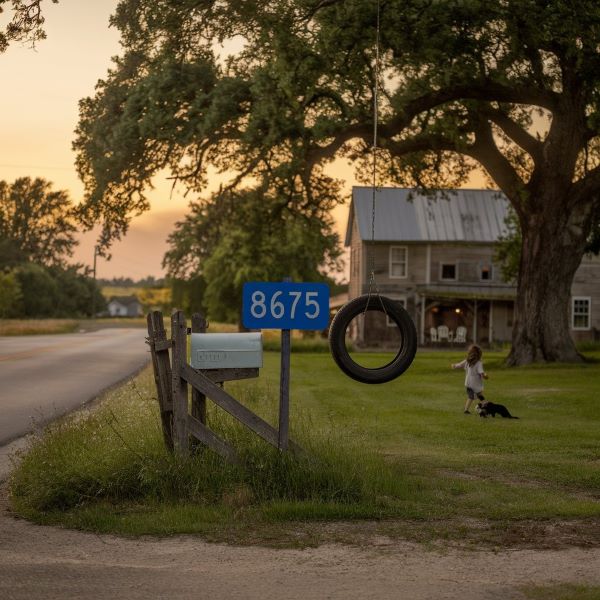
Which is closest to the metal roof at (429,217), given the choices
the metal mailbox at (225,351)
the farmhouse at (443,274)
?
the farmhouse at (443,274)

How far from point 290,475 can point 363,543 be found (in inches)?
67.5

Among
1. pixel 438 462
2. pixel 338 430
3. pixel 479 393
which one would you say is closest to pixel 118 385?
pixel 479 393

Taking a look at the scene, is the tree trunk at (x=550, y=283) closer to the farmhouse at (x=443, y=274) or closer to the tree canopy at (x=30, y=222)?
the farmhouse at (x=443, y=274)

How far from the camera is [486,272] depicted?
61219 mm

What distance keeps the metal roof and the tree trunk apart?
82.3 ft

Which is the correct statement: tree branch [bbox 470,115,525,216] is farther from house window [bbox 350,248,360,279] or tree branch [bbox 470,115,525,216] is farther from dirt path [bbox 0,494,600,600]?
house window [bbox 350,248,360,279]

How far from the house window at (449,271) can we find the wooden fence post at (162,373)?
5104cm

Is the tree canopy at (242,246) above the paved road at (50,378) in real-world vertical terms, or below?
above

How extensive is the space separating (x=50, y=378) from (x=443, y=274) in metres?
37.0

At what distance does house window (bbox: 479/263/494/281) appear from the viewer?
60875mm

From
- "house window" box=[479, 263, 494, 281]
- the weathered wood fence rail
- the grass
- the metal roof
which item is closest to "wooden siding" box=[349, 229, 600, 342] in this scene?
"house window" box=[479, 263, 494, 281]

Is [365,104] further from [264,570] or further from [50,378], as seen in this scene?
[264,570]

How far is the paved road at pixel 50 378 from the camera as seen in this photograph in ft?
58.2

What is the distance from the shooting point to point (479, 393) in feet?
64.7
